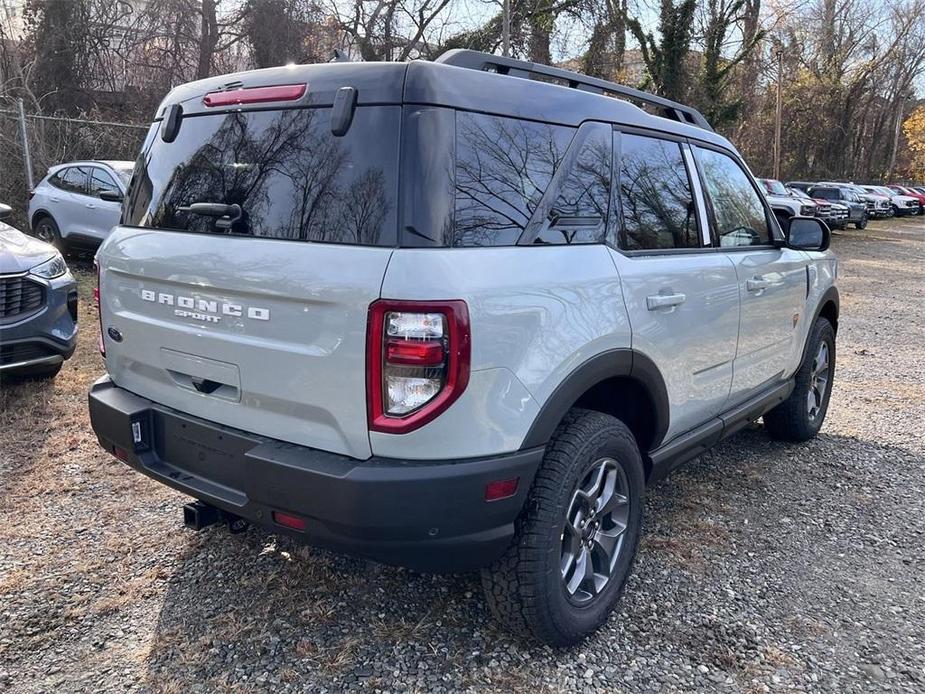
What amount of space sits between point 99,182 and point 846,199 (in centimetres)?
2796

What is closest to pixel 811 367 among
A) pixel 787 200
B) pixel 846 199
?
pixel 787 200

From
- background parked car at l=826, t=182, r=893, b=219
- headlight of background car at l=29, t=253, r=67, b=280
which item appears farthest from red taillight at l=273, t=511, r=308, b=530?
background parked car at l=826, t=182, r=893, b=219

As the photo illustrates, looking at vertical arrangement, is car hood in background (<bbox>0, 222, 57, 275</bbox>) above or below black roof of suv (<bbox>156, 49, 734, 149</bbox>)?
below

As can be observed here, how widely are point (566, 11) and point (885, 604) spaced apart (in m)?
24.0

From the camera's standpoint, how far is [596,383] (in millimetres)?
2551

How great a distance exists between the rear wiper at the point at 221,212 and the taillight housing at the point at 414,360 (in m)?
0.73

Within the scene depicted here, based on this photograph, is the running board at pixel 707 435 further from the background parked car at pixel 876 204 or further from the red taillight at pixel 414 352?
the background parked car at pixel 876 204

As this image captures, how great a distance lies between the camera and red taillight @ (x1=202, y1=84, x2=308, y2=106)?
2400 millimetres

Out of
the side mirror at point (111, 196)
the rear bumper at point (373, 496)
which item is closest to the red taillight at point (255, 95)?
the rear bumper at point (373, 496)

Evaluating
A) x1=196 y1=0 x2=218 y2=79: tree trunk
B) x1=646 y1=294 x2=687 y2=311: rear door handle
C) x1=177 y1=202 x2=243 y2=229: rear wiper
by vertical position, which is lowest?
x1=646 y1=294 x2=687 y2=311: rear door handle

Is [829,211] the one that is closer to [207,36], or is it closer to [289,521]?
[207,36]

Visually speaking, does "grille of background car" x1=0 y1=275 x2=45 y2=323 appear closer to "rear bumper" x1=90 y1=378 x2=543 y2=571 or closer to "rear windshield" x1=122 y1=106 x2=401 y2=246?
"rear windshield" x1=122 y1=106 x2=401 y2=246

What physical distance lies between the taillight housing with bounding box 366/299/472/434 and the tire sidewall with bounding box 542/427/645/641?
0.63m

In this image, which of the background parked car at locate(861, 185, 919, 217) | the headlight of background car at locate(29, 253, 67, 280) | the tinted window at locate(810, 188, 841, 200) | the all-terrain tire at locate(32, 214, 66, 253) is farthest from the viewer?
the background parked car at locate(861, 185, 919, 217)
